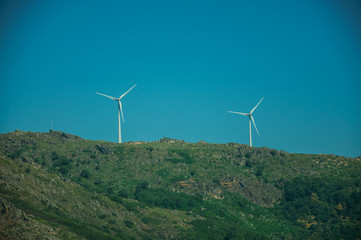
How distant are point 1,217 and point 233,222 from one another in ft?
338

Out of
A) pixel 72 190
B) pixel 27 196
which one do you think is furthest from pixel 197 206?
pixel 27 196

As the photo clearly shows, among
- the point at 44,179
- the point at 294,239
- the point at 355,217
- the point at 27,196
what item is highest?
the point at 355,217

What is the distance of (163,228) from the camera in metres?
159

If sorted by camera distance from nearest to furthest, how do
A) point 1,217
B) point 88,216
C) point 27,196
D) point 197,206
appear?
point 1,217 < point 27,196 < point 88,216 < point 197,206


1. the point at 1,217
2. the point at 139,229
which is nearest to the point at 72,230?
the point at 1,217

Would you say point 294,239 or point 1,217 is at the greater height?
point 294,239

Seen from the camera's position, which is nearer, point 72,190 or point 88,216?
point 88,216

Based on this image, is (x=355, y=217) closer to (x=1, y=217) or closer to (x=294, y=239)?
(x=294, y=239)

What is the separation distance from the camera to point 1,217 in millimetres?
110062

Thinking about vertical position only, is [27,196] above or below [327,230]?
below

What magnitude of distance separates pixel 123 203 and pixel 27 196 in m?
41.6

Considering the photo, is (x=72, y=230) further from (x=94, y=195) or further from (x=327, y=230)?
(x=327, y=230)

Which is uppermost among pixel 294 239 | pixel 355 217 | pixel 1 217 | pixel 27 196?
pixel 355 217

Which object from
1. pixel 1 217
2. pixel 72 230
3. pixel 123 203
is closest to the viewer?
pixel 1 217
